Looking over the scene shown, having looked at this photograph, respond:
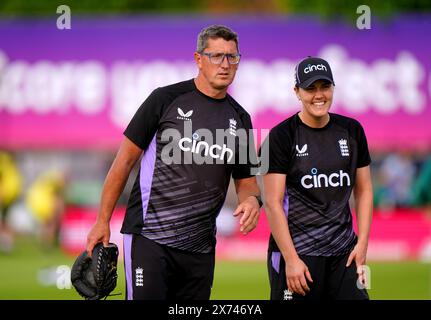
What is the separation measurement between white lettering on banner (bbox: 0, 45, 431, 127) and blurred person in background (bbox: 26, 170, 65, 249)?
1.78 metres

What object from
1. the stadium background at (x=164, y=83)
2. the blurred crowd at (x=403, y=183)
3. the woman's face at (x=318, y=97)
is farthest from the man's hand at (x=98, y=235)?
the blurred crowd at (x=403, y=183)

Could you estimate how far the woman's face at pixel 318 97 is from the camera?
21.7ft

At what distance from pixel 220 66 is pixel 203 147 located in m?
0.62

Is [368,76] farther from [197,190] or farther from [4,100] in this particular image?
[197,190]

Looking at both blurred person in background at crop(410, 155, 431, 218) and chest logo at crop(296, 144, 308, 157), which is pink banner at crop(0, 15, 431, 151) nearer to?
blurred person in background at crop(410, 155, 431, 218)

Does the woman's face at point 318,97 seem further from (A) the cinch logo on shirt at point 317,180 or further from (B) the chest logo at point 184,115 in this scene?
(B) the chest logo at point 184,115

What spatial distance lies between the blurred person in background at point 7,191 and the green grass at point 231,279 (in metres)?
0.56

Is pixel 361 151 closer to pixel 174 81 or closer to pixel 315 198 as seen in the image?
pixel 315 198

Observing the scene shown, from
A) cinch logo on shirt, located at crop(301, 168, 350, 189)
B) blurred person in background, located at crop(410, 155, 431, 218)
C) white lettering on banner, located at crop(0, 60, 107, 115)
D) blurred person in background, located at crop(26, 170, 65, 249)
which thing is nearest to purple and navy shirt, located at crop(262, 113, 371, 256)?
A: cinch logo on shirt, located at crop(301, 168, 350, 189)

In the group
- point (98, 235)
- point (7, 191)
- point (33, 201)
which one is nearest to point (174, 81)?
point (33, 201)

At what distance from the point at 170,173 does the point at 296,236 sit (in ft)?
3.48

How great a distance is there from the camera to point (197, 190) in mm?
6633
